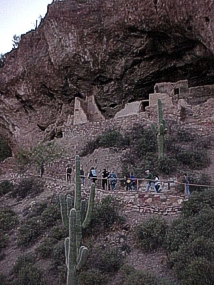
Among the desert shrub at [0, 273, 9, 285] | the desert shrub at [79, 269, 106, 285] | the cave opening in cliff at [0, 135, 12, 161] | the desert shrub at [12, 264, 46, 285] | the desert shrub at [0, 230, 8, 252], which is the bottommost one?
the desert shrub at [0, 273, 9, 285]

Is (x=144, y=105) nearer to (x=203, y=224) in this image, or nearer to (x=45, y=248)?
(x=45, y=248)

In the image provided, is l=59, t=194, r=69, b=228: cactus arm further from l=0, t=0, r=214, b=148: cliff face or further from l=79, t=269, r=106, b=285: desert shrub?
l=0, t=0, r=214, b=148: cliff face

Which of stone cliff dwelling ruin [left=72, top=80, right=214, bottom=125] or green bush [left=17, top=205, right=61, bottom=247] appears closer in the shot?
green bush [left=17, top=205, right=61, bottom=247]

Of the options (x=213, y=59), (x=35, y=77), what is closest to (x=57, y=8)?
(x=35, y=77)

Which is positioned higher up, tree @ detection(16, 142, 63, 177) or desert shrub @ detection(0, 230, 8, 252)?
tree @ detection(16, 142, 63, 177)

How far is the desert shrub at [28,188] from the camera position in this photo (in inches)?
551

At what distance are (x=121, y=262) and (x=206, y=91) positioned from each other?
1084 centimetres

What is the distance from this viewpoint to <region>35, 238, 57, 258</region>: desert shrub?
9.77 meters

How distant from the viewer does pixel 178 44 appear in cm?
1722

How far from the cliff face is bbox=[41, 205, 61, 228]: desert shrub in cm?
804

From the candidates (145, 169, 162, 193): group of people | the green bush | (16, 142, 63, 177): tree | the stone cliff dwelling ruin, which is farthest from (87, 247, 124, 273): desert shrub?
the stone cliff dwelling ruin

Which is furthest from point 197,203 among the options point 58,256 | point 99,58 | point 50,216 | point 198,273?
point 99,58

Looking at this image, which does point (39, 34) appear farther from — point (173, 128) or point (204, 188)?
point (204, 188)

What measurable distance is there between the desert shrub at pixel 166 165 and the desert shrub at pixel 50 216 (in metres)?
A: 3.48
